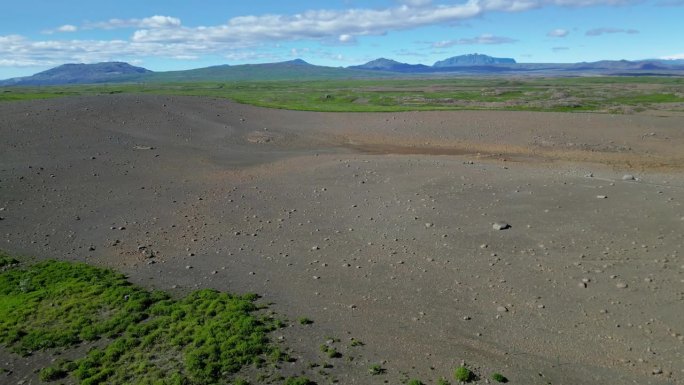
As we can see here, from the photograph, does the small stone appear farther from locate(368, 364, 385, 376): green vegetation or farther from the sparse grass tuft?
the sparse grass tuft

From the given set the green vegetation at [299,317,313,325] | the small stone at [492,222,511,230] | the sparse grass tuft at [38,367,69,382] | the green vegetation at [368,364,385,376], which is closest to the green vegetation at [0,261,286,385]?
the sparse grass tuft at [38,367,69,382]

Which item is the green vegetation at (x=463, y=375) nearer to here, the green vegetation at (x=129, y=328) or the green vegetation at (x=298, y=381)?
the green vegetation at (x=298, y=381)

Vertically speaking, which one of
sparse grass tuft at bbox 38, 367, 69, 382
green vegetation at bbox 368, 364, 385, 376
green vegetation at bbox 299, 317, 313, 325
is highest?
green vegetation at bbox 299, 317, 313, 325

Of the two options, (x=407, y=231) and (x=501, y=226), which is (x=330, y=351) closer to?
(x=407, y=231)

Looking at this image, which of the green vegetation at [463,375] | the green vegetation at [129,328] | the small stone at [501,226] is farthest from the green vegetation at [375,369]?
the small stone at [501,226]

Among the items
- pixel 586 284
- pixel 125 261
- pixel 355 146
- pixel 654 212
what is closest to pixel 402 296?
pixel 586 284

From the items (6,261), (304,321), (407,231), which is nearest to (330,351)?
(304,321)

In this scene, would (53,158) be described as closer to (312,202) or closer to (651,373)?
(312,202)
